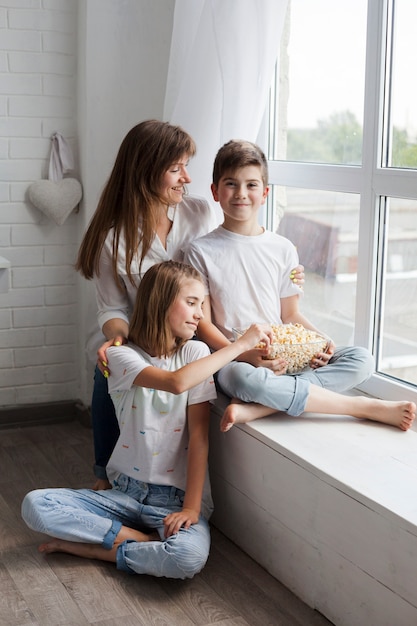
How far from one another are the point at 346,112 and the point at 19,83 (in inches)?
49.1

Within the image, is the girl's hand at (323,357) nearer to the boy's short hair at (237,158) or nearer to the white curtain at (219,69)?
the boy's short hair at (237,158)

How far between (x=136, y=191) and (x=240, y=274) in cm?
39

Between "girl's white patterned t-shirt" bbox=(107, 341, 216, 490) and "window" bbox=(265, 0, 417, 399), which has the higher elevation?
"window" bbox=(265, 0, 417, 399)

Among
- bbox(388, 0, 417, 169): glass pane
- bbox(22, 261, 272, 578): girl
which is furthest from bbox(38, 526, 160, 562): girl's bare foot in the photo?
bbox(388, 0, 417, 169): glass pane

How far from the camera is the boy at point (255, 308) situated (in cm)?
229

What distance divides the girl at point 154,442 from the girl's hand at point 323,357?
207 mm

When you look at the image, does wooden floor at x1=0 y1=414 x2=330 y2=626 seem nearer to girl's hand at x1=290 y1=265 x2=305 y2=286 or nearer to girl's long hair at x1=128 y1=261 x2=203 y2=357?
girl's long hair at x1=128 y1=261 x2=203 y2=357

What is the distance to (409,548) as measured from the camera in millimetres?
1718

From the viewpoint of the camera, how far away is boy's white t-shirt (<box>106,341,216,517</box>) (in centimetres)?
229

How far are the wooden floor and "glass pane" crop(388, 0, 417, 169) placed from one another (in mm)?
1192

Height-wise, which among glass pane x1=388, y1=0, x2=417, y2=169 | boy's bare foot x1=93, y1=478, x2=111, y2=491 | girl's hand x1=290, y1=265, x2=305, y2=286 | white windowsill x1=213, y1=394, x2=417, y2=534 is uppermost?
glass pane x1=388, y1=0, x2=417, y2=169

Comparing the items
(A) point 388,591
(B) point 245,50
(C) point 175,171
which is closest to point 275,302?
(C) point 175,171

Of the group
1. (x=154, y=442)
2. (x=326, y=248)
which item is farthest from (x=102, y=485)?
(x=326, y=248)

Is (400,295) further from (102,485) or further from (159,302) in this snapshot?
(102,485)
